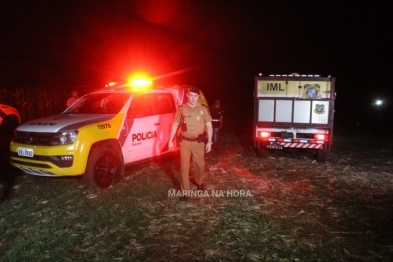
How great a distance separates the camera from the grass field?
13.6 ft

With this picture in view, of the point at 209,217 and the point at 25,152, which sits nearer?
the point at 209,217

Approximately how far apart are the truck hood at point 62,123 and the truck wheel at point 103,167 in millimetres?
538

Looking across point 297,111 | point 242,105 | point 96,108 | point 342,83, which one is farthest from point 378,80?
point 96,108

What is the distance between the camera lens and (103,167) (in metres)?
6.46

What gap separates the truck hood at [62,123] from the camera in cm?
602

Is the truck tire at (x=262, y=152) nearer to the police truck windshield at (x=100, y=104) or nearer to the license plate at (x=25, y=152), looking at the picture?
the police truck windshield at (x=100, y=104)

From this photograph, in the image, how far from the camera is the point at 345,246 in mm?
4258

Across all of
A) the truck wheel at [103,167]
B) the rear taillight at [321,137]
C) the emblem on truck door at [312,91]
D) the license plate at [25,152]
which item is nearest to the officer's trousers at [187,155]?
the truck wheel at [103,167]

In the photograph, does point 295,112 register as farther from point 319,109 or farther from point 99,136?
point 99,136

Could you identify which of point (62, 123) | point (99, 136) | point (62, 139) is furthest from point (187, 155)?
point (62, 123)

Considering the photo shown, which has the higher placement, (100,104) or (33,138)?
(100,104)

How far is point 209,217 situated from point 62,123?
3070 millimetres

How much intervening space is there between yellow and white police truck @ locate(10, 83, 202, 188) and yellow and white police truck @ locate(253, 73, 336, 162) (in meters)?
2.55

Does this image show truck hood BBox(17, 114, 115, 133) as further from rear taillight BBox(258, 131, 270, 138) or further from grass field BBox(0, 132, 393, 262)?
rear taillight BBox(258, 131, 270, 138)
